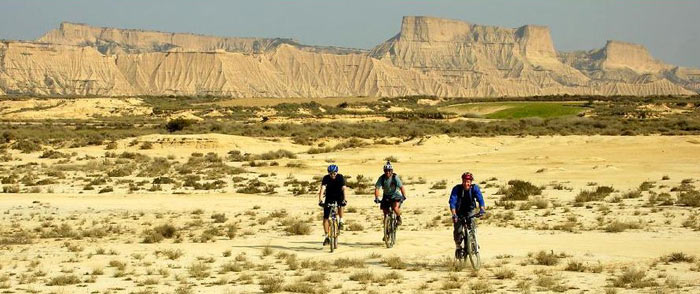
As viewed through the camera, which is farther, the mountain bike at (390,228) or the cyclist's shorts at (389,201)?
the mountain bike at (390,228)

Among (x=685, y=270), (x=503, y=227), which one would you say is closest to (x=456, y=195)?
(x=685, y=270)

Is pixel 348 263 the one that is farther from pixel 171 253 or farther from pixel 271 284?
pixel 171 253

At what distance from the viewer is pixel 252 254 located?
55.7 feet

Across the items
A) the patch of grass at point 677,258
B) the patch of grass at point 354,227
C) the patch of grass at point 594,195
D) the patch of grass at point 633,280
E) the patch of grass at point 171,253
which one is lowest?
the patch of grass at point 633,280

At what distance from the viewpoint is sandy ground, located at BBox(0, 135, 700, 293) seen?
13461 millimetres

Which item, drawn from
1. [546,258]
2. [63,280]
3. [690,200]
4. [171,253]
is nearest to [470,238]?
[546,258]

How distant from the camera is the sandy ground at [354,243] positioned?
13.5 metres

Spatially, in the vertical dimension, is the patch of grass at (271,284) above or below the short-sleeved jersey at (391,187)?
below

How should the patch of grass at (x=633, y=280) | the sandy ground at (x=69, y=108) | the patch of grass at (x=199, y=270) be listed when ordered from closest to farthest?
the patch of grass at (x=633, y=280) → the patch of grass at (x=199, y=270) → the sandy ground at (x=69, y=108)

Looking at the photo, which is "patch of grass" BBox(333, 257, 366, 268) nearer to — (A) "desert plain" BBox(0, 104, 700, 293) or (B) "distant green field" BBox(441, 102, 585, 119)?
(A) "desert plain" BBox(0, 104, 700, 293)

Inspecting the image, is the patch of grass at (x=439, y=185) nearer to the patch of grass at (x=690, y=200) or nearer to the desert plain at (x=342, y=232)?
the desert plain at (x=342, y=232)

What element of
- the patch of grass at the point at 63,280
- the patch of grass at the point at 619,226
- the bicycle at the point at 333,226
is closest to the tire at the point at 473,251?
the bicycle at the point at 333,226

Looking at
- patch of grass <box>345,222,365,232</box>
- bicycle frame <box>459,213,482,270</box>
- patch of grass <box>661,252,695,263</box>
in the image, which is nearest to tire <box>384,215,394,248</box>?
bicycle frame <box>459,213,482,270</box>

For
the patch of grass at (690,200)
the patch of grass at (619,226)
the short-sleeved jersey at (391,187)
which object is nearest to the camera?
the short-sleeved jersey at (391,187)
